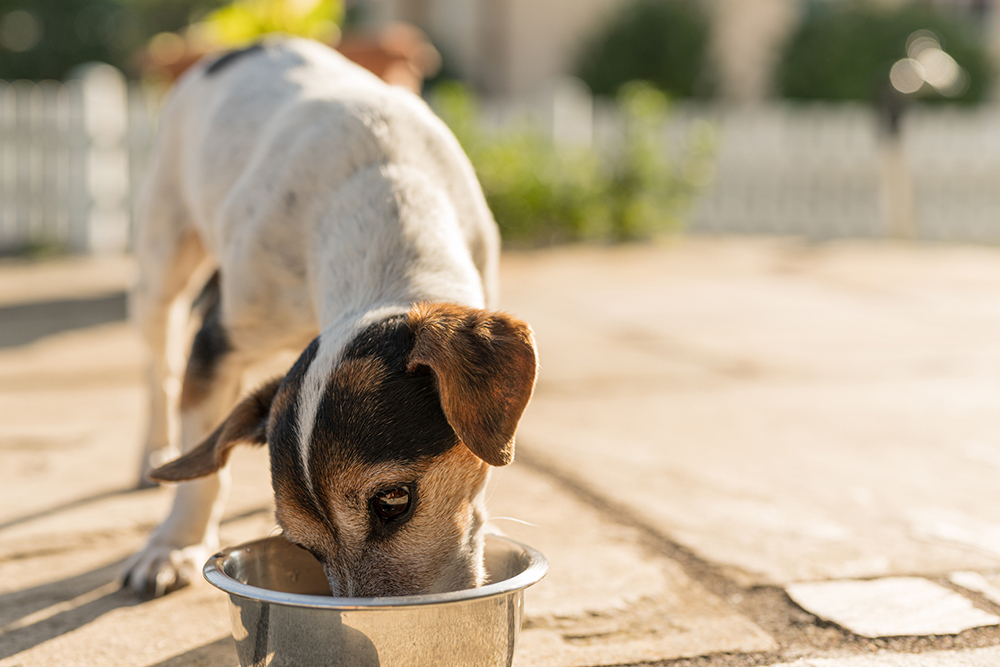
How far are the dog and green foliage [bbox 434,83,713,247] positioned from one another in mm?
5689

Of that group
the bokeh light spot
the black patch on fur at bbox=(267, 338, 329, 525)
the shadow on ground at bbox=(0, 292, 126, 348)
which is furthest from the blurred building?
the black patch on fur at bbox=(267, 338, 329, 525)

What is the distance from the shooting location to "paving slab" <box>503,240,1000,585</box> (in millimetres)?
2828

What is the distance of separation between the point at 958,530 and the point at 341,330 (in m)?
1.83

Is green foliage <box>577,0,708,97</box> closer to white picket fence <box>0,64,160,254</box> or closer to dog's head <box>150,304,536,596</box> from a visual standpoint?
white picket fence <box>0,64,160,254</box>

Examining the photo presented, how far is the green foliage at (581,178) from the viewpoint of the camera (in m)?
9.90

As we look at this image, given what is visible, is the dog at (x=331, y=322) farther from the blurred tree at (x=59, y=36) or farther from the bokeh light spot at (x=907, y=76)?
the blurred tree at (x=59, y=36)

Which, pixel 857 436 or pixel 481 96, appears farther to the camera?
pixel 481 96

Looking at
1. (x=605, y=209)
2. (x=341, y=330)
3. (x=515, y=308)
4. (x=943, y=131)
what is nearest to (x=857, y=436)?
(x=341, y=330)

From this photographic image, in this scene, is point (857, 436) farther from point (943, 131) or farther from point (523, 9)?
point (523, 9)

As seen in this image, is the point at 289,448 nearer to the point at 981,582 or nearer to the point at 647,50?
the point at 981,582

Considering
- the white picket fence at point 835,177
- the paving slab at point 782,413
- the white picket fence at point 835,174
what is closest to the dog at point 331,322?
the paving slab at point 782,413

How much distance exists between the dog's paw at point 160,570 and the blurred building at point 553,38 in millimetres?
16900

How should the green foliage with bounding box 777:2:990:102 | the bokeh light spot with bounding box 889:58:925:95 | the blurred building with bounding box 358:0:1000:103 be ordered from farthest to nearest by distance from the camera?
1. the green foliage with bounding box 777:2:990:102
2. the blurred building with bounding box 358:0:1000:103
3. the bokeh light spot with bounding box 889:58:925:95

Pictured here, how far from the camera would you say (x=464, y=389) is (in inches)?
71.6
